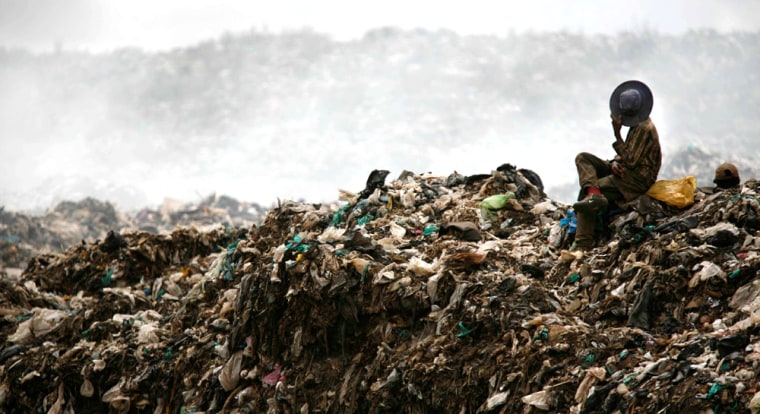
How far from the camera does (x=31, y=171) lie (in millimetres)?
24938

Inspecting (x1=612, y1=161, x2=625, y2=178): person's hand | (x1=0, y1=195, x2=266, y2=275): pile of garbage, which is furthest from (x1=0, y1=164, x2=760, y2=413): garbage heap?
(x1=0, y1=195, x2=266, y2=275): pile of garbage

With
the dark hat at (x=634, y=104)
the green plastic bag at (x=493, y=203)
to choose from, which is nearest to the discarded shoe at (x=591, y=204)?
the dark hat at (x=634, y=104)

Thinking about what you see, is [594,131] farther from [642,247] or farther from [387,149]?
[642,247]

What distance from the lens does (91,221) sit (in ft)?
53.4

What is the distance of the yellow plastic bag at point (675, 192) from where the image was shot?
197 inches

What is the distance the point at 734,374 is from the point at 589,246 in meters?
1.85

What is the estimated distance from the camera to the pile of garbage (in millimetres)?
13734

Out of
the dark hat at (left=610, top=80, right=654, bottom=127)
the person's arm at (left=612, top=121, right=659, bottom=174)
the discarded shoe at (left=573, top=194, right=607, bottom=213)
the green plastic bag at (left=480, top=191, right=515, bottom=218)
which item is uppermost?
the dark hat at (left=610, top=80, right=654, bottom=127)

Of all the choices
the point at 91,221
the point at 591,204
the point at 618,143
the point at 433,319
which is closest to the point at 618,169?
the point at 618,143

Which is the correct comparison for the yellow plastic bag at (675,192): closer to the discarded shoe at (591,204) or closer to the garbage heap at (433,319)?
the garbage heap at (433,319)

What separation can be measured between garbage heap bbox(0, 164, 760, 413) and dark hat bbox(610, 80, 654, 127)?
588mm

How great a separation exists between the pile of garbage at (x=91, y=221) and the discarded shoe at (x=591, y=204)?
929cm

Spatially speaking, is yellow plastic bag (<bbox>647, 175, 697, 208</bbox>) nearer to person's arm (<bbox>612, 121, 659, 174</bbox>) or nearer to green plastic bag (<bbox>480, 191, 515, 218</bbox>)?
person's arm (<bbox>612, 121, 659, 174</bbox>)

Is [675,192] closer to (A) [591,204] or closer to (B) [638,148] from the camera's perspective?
(B) [638,148]
